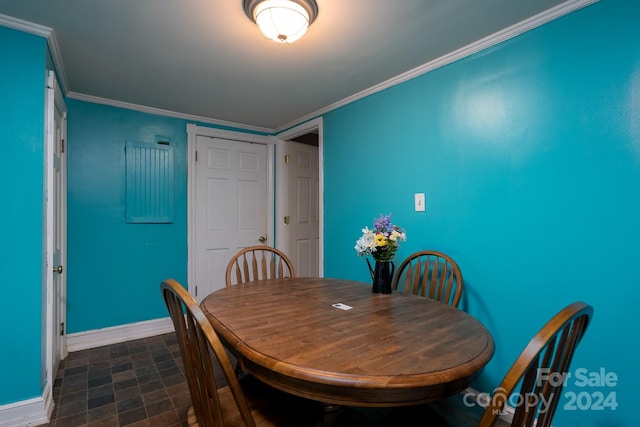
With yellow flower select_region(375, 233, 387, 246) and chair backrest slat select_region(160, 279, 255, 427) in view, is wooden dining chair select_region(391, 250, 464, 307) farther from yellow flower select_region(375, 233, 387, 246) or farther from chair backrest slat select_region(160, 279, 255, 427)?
chair backrest slat select_region(160, 279, 255, 427)

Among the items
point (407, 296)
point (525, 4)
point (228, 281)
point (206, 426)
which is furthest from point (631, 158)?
point (228, 281)

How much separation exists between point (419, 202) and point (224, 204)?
7.21 ft

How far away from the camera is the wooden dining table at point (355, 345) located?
0.81 metres

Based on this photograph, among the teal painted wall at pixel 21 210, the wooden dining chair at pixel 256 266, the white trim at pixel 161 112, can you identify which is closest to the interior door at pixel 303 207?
the white trim at pixel 161 112

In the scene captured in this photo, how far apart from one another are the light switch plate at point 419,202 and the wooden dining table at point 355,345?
2.69 ft

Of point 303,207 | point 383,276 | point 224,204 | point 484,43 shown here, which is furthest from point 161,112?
point 484,43

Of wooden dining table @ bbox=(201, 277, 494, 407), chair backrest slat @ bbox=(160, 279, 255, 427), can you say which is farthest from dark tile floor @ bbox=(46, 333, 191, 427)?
chair backrest slat @ bbox=(160, 279, 255, 427)

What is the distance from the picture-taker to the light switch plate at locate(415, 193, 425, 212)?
2.20 m

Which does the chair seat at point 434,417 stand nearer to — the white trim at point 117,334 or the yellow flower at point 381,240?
the yellow flower at point 381,240

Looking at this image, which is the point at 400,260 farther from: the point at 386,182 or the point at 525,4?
the point at 525,4

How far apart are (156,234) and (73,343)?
44.2 inches

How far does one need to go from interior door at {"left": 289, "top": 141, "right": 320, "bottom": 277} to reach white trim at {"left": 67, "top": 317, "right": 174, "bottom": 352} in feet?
5.11

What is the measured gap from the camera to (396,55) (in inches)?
79.8

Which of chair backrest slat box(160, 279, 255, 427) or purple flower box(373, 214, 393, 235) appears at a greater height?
purple flower box(373, 214, 393, 235)
